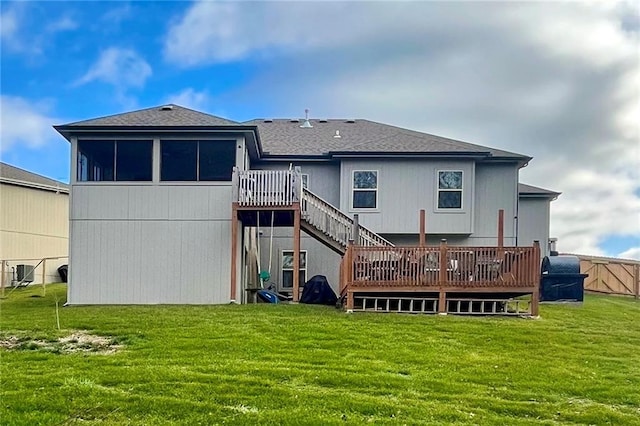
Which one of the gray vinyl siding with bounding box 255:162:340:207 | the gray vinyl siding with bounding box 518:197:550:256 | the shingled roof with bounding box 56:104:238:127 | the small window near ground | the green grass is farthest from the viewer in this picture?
the gray vinyl siding with bounding box 518:197:550:256

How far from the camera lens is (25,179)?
25.5 m

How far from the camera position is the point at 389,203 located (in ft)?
62.1

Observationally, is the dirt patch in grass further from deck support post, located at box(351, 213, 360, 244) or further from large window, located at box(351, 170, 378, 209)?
large window, located at box(351, 170, 378, 209)

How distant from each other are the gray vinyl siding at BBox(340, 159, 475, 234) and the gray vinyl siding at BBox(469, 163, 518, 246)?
78 cm

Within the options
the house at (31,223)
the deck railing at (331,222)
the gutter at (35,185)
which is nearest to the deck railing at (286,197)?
the deck railing at (331,222)

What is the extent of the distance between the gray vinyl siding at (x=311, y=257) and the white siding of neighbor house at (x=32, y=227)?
1122 centimetres

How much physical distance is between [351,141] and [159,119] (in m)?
6.66

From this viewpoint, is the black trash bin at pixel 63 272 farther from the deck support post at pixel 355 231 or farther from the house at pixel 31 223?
the deck support post at pixel 355 231

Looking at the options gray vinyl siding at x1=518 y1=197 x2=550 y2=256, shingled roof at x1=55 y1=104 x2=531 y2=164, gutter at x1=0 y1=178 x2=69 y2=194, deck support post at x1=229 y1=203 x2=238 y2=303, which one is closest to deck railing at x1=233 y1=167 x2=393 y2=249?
deck support post at x1=229 y1=203 x2=238 y2=303

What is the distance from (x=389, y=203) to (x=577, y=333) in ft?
25.9

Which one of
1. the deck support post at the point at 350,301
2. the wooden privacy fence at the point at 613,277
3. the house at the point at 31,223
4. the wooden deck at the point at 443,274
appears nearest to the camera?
the wooden deck at the point at 443,274

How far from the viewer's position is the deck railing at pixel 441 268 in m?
13.5

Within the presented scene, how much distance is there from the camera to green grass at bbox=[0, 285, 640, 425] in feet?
21.7

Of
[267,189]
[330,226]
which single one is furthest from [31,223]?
[330,226]
